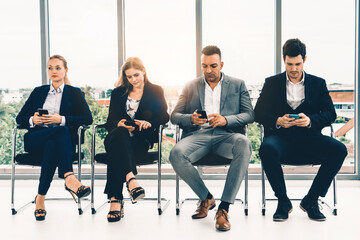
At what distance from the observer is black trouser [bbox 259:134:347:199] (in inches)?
96.7

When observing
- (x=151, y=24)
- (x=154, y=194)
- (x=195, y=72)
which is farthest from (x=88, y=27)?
(x=154, y=194)

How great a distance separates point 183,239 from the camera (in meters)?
2.12

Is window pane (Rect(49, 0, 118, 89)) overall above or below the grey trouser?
above

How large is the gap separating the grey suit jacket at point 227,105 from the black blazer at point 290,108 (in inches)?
5.0

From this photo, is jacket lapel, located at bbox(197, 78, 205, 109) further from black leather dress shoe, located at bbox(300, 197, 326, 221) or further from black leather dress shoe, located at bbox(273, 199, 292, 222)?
black leather dress shoe, located at bbox(300, 197, 326, 221)

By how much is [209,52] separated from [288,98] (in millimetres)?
756

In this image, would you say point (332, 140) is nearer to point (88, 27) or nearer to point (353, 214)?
point (353, 214)

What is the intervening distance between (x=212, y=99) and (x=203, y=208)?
899mm

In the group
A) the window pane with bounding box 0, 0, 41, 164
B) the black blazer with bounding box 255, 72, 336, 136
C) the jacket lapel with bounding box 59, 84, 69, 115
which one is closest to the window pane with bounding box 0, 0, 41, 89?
the window pane with bounding box 0, 0, 41, 164

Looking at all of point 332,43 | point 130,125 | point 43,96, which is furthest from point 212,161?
point 332,43

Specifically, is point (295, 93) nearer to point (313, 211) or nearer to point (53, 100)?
point (313, 211)

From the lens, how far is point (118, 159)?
2467 mm

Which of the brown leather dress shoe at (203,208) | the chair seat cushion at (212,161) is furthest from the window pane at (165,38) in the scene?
the brown leather dress shoe at (203,208)

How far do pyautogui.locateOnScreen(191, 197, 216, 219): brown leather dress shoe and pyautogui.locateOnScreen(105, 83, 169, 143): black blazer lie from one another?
65 centimetres
